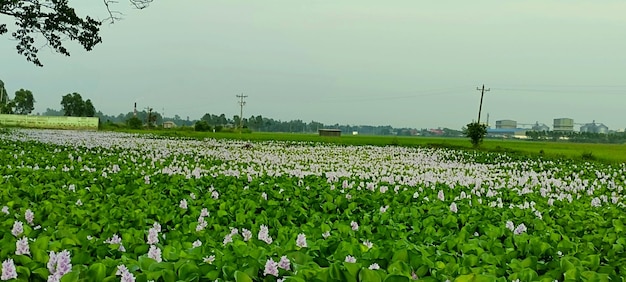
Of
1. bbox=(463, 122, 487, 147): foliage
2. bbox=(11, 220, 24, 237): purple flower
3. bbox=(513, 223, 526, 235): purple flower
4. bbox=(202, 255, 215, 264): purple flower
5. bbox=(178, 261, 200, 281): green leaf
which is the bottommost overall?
bbox=(513, 223, 526, 235): purple flower

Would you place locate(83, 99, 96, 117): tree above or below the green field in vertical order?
above

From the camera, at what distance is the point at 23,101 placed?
84.2m

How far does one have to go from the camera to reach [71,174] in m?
7.40

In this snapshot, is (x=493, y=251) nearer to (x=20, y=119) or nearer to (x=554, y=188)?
(x=554, y=188)

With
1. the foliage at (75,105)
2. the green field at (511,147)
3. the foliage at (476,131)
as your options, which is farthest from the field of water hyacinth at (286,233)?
the foliage at (75,105)

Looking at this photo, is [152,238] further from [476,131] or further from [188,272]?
[476,131]

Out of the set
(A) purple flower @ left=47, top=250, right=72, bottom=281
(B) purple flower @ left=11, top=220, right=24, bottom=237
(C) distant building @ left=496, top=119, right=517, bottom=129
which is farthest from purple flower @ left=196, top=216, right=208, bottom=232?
(C) distant building @ left=496, top=119, right=517, bottom=129

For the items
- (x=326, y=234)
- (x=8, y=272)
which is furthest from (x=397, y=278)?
(x=326, y=234)

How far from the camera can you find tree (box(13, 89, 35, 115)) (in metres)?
80.3

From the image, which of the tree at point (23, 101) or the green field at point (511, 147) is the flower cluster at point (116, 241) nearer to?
the green field at point (511, 147)

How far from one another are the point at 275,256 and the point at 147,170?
6.65 m

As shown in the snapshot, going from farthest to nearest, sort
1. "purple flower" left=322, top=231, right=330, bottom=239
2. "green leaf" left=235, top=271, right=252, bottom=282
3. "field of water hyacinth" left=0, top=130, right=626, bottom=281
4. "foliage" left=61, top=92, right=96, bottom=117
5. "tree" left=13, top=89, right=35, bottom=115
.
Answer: "foliage" left=61, top=92, right=96, bottom=117 < "tree" left=13, top=89, right=35, bottom=115 < "purple flower" left=322, top=231, right=330, bottom=239 < "field of water hyacinth" left=0, top=130, right=626, bottom=281 < "green leaf" left=235, top=271, right=252, bottom=282

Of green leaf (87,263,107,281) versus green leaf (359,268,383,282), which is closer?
green leaf (359,268,383,282)

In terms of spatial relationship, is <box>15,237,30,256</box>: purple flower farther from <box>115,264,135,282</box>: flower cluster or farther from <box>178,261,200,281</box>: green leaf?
<box>178,261,200,281</box>: green leaf
